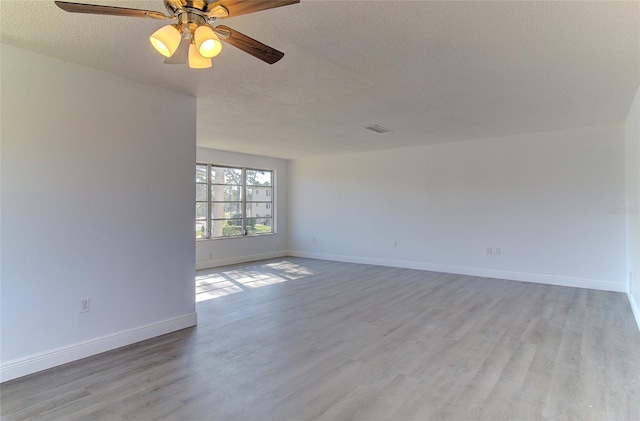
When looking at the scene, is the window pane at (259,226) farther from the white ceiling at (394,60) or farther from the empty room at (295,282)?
the white ceiling at (394,60)

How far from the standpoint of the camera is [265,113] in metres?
4.26

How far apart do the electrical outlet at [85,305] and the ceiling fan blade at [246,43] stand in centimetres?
243

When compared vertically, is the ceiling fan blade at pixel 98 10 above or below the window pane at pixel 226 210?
above

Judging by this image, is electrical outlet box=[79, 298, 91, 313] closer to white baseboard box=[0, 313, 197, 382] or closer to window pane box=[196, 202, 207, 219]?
white baseboard box=[0, 313, 197, 382]

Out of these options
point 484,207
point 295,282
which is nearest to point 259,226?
point 295,282

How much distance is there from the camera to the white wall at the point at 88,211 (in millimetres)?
2531

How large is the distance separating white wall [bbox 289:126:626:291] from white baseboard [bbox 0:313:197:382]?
4.55 metres

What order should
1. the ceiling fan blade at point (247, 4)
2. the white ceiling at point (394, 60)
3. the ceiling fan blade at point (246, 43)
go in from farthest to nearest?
the white ceiling at point (394, 60) → the ceiling fan blade at point (246, 43) → the ceiling fan blade at point (247, 4)

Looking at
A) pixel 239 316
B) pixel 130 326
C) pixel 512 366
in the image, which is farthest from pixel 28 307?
pixel 512 366

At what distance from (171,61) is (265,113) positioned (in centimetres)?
218

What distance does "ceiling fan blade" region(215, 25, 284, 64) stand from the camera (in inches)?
A: 68.9

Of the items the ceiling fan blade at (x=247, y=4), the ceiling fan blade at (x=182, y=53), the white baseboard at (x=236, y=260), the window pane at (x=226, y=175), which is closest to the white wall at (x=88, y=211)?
the ceiling fan blade at (x=182, y=53)

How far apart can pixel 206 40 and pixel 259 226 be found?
21.6ft

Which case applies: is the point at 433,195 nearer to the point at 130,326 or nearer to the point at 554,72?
the point at 554,72
